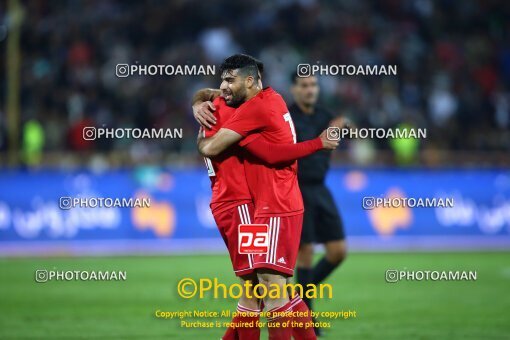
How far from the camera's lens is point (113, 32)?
23469 mm

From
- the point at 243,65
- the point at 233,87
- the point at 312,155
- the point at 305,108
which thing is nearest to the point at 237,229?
the point at 233,87

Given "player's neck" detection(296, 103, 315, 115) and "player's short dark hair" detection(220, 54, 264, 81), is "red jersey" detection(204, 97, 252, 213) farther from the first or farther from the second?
"player's neck" detection(296, 103, 315, 115)

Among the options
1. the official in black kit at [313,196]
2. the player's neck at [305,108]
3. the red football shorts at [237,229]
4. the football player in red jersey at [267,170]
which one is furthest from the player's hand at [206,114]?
the player's neck at [305,108]

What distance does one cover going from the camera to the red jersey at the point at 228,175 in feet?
24.0

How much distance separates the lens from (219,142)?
23.3ft

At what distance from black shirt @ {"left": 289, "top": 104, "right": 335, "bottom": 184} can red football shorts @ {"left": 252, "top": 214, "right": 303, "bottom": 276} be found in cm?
274

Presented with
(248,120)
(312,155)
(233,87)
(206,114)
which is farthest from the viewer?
(312,155)

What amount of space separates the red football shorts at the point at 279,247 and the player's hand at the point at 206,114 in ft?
2.74

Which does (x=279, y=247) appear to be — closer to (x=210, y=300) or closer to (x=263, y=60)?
(x=210, y=300)

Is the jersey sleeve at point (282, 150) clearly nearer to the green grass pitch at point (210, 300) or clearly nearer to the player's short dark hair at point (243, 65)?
the player's short dark hair at point (243, 65)

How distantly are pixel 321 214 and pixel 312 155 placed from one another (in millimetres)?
633

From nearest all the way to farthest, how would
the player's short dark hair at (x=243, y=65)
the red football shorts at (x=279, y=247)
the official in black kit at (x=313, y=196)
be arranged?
the red football shorts at (x=279, y=247), the player's short dark hair at (x=243, y=65), the official in black kit at (x=313, y=196)

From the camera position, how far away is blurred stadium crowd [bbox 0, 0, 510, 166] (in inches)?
819

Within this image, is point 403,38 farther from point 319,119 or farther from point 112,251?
point 319,119
